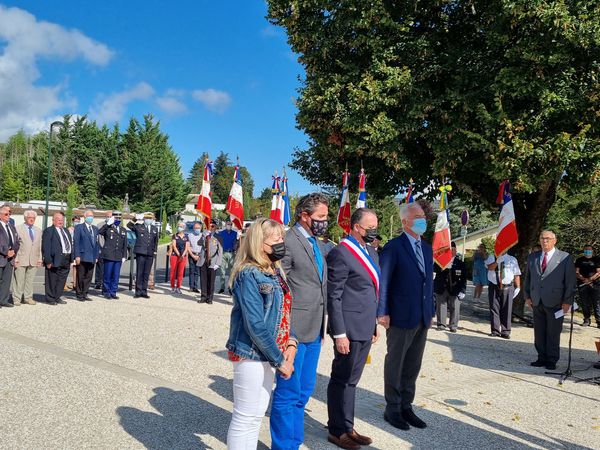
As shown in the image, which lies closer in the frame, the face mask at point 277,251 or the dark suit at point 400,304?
the face mask at point 277,251

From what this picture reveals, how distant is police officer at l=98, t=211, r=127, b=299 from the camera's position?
13.0 metres

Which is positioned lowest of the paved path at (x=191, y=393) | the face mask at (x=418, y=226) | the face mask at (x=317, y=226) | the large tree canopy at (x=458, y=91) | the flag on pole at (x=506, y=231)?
the paved path at (x=191, y=393)

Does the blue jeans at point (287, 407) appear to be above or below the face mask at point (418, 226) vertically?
below

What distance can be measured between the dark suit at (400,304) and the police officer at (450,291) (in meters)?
6.57

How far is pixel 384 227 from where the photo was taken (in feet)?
131

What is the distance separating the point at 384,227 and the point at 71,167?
146 feet

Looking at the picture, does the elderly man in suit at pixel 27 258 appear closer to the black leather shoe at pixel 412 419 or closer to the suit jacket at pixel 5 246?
the suit jacket at pixel 5 246

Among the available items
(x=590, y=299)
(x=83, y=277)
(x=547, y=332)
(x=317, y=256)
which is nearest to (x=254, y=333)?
(x=317, y=256)

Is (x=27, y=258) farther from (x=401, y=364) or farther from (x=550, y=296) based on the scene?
(x=550, y=296)

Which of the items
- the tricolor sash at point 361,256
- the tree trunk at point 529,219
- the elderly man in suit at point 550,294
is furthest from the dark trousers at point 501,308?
the tricolor sash at point 361,256

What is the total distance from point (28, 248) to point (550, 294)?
419 inches

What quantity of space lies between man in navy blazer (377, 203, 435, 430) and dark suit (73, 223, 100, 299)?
9218 millimetres

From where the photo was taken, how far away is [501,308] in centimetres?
1113

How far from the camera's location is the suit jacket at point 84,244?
11969 mm
